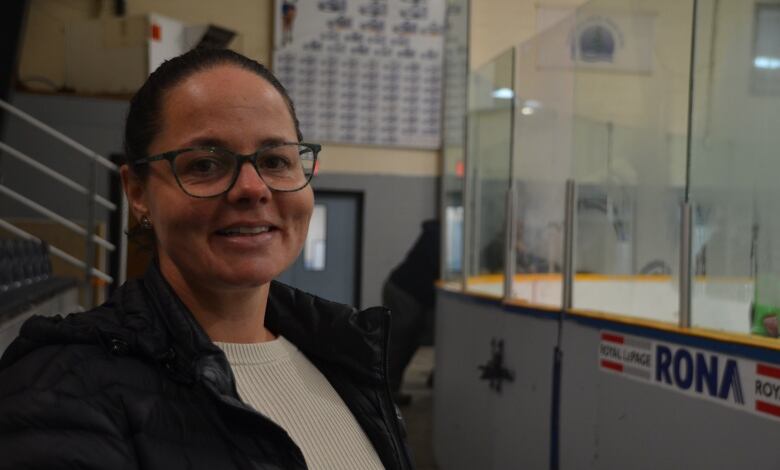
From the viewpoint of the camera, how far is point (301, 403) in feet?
3.06

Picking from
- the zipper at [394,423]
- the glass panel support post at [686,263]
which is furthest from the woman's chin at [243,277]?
the glass panel support post at [686,263]

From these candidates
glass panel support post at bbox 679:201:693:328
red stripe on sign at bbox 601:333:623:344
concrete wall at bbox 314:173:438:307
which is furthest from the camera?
concrete wall at bbox 314:173:438:307

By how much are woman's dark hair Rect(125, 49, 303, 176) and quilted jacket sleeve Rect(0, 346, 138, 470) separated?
25 cm

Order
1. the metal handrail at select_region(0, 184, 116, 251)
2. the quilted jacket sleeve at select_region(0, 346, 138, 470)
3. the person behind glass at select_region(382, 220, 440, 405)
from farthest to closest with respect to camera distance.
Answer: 1. the person behind glass at select_region(382, 220, 440, 405)
2. the metal handrail at select_region(0, 184, 116, 251)
3. the quilted jacket sleeve at select_region(0, 346, 138, 470)

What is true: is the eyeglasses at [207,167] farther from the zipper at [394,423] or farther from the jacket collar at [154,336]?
the zipper at [394,423]

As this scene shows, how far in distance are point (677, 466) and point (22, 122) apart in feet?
19.8

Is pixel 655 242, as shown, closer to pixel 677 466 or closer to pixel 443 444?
pixel 677 466

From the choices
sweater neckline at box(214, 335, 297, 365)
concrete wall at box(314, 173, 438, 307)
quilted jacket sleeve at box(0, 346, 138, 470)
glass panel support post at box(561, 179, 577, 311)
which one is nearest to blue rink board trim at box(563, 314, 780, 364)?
glass panel support post at box(561, 179, 577, 311)

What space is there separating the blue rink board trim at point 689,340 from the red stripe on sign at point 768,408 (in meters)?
0.10

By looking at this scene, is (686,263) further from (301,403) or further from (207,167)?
(207,167)

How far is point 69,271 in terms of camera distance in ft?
13.6

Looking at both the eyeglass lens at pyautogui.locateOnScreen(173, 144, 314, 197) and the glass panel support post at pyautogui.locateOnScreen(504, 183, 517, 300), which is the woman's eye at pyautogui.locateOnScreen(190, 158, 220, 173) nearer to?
the eyeglass lens at pyautogui.locateOnScreen(173, 144, 314, 197)

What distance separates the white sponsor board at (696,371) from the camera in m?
1.80

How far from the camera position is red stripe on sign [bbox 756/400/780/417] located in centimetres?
176
